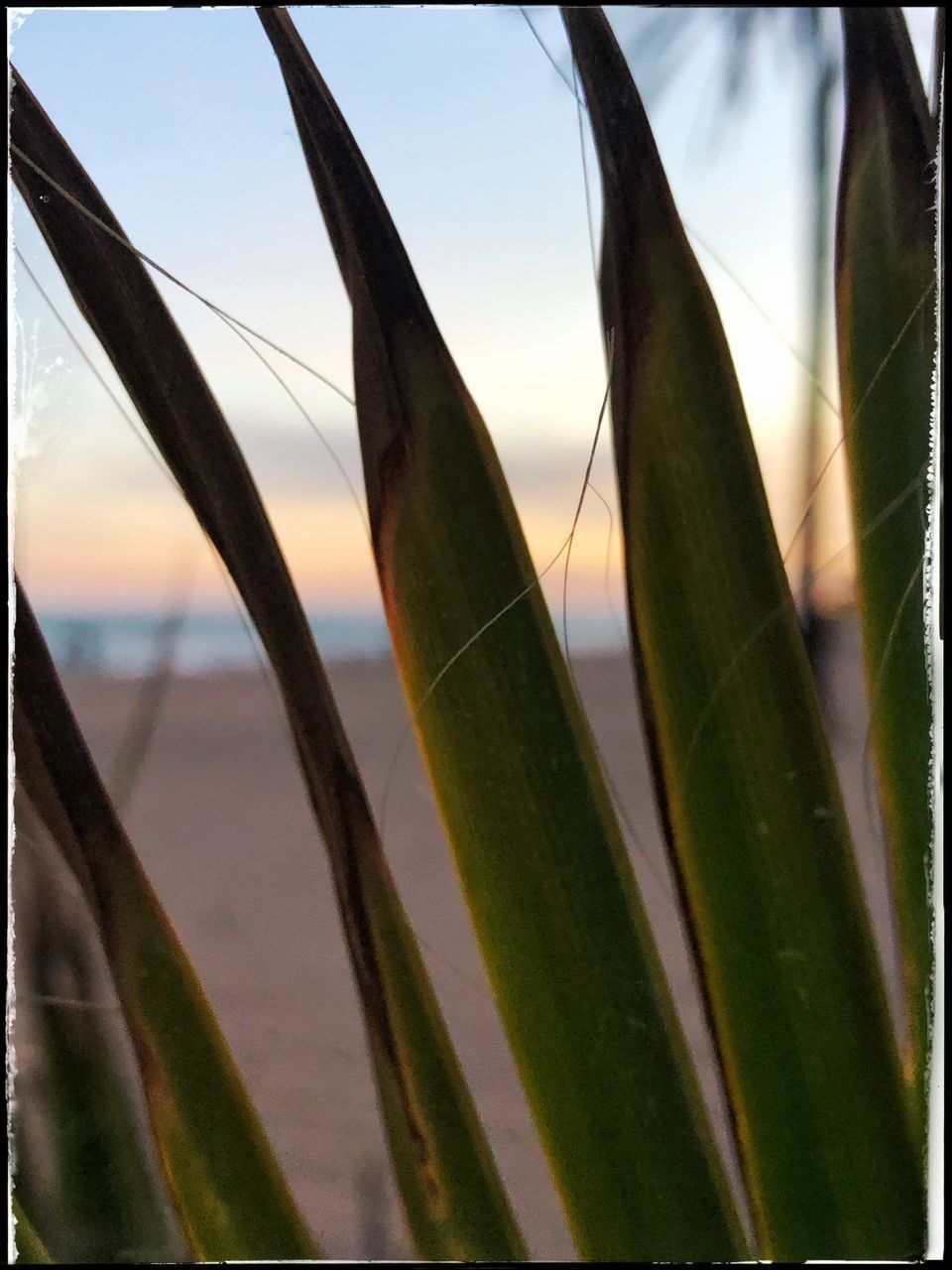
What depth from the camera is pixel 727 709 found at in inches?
18.8

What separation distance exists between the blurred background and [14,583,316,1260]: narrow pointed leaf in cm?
2

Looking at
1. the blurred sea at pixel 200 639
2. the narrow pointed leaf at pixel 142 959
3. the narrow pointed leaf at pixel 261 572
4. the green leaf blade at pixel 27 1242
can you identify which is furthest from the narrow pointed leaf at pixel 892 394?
the green leaf blade at pixel 27 1242

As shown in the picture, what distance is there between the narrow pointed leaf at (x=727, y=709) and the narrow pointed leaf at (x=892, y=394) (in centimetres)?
4

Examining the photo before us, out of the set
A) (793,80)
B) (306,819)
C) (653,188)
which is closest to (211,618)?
(306,819)

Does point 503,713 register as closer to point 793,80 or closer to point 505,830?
point 505,830

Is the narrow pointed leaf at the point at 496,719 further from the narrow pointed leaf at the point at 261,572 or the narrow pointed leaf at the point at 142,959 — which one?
the narrow pointed leaf at the point at 142,959

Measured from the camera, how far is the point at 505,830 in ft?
1.57

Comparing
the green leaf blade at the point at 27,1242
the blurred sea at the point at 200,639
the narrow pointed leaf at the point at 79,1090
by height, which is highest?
the blurred sea at the point at 200,639

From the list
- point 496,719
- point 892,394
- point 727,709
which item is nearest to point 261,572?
point 496,719

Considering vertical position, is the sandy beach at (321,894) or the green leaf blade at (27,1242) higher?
the sandy beach at (321,894)

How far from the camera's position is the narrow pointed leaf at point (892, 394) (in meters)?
0.48

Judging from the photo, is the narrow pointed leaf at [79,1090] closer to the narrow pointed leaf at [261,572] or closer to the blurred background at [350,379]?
the blurred background at [350,379]

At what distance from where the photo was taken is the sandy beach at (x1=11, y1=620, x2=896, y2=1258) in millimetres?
485

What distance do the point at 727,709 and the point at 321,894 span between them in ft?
0.92
